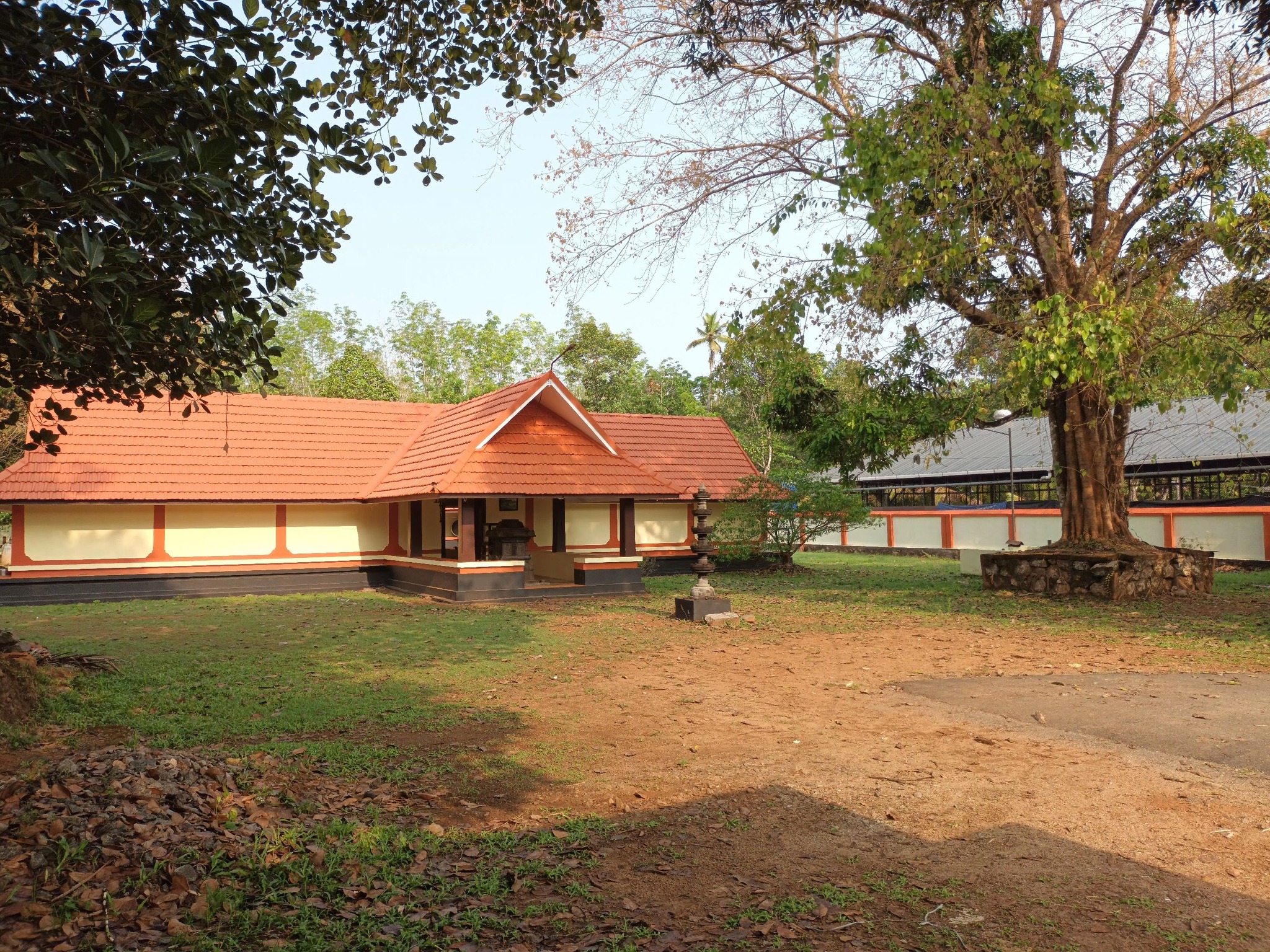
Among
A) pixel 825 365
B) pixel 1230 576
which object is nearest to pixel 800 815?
pixel 825 365

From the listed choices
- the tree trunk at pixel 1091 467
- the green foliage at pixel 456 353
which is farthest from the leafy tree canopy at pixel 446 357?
the tree trunk at pixel 1091 467

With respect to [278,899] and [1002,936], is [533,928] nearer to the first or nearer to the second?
[278,899]

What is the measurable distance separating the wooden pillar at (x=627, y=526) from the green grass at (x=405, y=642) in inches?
47.9

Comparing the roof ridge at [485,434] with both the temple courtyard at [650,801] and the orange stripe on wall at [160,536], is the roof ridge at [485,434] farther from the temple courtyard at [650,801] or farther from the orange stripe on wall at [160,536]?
the temple courtyard at [650,801]

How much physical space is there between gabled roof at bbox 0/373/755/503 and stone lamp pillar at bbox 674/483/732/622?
164 inches

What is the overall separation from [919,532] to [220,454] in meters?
20.6

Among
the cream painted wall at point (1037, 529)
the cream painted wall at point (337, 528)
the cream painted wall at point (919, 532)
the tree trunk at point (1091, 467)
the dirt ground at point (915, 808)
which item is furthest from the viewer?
the cream painted wall at point (919, 532)

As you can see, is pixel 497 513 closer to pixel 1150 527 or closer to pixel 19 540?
pixel 19 540

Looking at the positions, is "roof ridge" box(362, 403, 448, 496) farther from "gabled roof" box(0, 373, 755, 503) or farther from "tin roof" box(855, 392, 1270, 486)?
"tin roof" box(855, 392, 1270, 486)

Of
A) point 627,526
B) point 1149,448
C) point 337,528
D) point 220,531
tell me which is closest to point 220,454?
point 220,531

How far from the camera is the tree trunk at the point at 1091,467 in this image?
585 inches

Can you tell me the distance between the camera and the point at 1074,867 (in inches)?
156

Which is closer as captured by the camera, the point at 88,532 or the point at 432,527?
the point at 88,532

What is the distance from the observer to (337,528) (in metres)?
19.6
